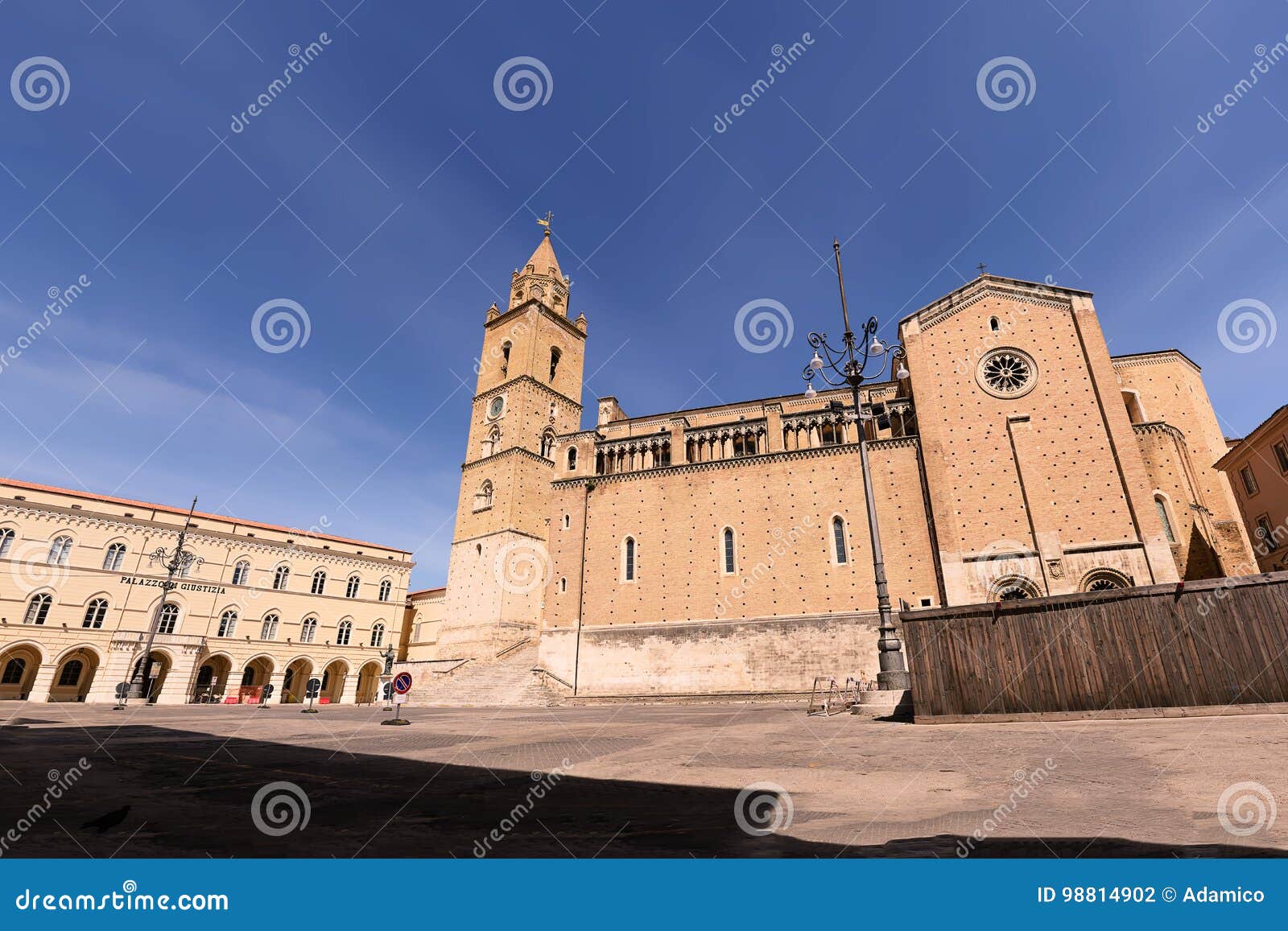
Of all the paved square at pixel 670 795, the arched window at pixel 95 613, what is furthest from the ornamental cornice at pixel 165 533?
the paved square at pixel 670 795

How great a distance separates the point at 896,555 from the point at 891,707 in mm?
14298

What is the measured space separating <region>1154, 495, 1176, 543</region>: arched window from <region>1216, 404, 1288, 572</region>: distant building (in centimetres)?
396

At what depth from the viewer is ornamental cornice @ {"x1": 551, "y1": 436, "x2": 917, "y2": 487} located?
29.1 meters

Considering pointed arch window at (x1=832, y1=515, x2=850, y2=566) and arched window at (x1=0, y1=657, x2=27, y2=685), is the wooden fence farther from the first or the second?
arched window at (x1=0, y1=657, x2=27, y2=685)

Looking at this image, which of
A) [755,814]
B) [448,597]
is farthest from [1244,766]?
[448,597]

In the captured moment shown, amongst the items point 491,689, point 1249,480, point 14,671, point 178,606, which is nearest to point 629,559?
point 491,689

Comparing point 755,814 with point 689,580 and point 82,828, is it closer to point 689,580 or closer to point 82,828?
point 82,828

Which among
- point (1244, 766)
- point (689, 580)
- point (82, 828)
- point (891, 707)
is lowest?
point (82, 828)

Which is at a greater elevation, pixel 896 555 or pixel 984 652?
pixel 896 555

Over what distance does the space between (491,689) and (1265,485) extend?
36.4 metres

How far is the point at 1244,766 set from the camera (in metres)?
5.28

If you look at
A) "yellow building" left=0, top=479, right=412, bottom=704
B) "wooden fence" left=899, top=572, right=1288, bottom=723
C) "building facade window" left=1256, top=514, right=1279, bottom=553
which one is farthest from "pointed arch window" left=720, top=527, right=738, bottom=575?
"yellow building" left=0, top=479, right=412, bottom=704

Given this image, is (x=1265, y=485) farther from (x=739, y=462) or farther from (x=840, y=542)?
(x=739, y=462)

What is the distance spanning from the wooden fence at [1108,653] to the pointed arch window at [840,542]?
47.8ft
